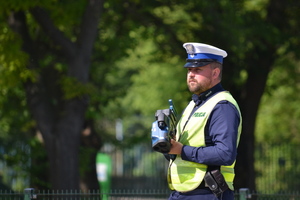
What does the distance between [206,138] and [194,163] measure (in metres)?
0.20

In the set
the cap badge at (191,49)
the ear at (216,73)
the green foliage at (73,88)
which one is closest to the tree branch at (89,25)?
the green foliage at (73,88)

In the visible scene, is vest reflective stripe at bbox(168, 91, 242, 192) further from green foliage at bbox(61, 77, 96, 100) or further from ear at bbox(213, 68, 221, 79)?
green foliage at bbox(61, 77, 96, 100)

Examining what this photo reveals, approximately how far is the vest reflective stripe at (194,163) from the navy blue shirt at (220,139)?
54 mm

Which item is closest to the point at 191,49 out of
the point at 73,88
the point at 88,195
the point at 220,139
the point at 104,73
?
the point at 220,139

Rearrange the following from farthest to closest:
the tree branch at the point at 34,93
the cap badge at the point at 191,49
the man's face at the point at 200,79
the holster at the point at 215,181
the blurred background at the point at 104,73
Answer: the tree branch at the point at 34,93, the blurred background at the point at 104,73, the cap badge at the point at 191,49, the man's face at the point at 200,79, the holster at the point at 215,181

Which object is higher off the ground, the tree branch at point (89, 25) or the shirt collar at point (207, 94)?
the tree branch at point (89, 25)

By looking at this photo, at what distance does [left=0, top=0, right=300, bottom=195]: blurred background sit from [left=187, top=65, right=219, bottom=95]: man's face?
6.63 metres

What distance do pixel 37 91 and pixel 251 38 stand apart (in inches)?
201

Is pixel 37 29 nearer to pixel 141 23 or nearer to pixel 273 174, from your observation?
pixel 141 23

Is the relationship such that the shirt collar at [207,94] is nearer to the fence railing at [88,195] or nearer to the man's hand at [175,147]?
the man's hand at [175,147]

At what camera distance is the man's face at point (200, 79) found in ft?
17.5

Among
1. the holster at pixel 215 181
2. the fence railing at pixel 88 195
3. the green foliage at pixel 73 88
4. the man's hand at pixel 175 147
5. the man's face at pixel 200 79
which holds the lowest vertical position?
the fence railing at pixel 88 195

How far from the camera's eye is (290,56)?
20.7 metres

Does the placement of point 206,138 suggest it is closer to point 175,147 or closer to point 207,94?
point 175,147
